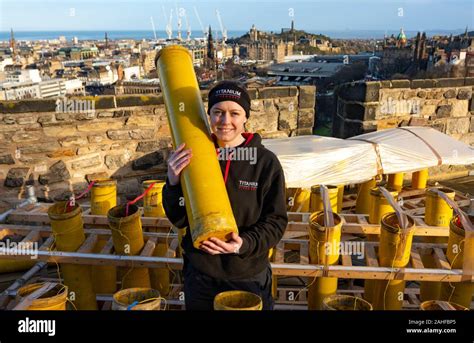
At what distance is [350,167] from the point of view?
507 cm

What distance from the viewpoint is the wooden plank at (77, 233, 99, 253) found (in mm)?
3743

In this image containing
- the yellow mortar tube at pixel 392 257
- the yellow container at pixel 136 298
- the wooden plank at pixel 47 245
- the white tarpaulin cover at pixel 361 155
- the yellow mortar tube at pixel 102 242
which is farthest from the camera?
the white tarpaulin cover at pixel 361 155

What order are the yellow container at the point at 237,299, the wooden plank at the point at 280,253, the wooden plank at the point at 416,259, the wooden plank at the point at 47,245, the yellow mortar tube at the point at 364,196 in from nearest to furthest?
the yellow container at the point at 237,299 < the wooden plank at the point at 416,259 < the wooden plank at the point at 280,253 < the wooden plank at the point at 47,245 < the yellow mortar tube at the point at 364,196

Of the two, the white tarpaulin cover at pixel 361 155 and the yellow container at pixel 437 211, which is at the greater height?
the white tarpaulin cover at pixel 361 155

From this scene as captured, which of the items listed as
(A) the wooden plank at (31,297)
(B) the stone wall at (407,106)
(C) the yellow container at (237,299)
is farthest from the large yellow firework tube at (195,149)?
(B) the stone wall at (407,106)

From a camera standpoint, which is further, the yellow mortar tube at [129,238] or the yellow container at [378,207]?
the yellow container at [378,207]

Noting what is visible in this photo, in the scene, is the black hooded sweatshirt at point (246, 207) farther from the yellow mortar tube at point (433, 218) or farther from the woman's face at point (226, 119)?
the yellow mortar tube at point (433, 218)

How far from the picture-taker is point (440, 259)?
12.0 feet

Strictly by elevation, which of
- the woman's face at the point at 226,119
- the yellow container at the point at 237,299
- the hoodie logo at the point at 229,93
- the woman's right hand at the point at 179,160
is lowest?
the yellow container at the point at 237,299

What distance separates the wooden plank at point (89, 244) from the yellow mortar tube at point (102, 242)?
8 cm

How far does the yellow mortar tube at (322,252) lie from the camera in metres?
3.42

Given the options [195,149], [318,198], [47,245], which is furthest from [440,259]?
[47,245]

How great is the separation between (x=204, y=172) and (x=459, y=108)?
7113 millimetres
